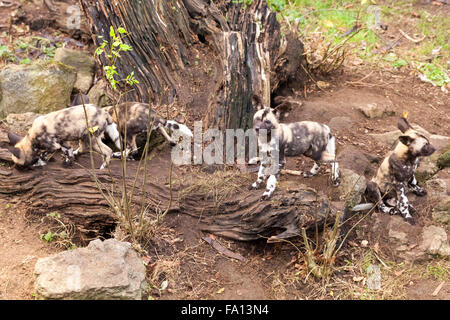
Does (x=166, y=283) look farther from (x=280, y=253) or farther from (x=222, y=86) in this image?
(x=222, y=86)

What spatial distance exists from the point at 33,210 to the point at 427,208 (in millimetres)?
5854

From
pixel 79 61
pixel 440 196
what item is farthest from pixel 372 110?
pixel 79 61

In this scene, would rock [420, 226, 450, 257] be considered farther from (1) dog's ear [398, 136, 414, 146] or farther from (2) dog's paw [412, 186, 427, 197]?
(1) dog's ear [398, 136, 414, 146]

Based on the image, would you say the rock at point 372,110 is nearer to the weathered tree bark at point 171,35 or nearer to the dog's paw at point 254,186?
the weathered tree bark at point 171,35

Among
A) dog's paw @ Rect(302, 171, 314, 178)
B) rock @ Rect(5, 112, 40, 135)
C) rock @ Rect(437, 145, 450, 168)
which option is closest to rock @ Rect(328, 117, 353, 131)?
dog's paw @ Rect(302, 171, 314, 178)

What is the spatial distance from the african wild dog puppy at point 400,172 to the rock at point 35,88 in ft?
20.4

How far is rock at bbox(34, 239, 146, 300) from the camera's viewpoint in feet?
16.6

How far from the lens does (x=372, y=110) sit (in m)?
9.31

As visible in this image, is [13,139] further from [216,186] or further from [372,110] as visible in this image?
[372,110]

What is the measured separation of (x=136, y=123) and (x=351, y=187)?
137 inches

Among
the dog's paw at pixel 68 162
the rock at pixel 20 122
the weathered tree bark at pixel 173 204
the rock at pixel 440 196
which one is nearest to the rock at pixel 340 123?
the rock at pixel 440 196

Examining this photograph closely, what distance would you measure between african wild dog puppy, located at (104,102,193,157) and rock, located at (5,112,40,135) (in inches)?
70.4

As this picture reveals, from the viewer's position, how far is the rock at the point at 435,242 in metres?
6.48

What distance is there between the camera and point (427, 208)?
7102mm
